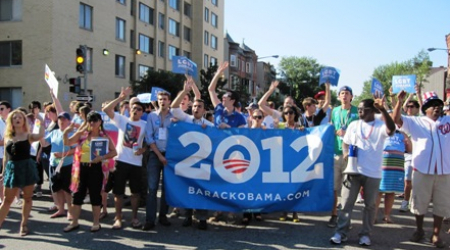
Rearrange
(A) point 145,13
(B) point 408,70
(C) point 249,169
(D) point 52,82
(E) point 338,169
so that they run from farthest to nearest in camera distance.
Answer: (B) point 408,70
(A) point 145,13
(D) point 52,82
(E) point 338,169
(C) point 249,169

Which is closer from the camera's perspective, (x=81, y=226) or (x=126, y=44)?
(x=81, y=226)

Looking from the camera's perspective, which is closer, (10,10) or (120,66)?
(10,10)

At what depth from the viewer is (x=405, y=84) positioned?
6762mm

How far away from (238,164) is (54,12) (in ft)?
73.8

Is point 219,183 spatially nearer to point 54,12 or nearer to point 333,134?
point 333,134

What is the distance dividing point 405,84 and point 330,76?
1.30 meters

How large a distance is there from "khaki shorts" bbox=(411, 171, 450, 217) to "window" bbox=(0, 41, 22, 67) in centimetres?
2520

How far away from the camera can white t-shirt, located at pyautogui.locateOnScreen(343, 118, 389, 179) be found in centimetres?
531

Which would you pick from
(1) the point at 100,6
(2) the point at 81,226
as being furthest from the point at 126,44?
(2) the point at 81,226

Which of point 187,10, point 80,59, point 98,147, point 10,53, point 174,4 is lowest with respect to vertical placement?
point 98,147

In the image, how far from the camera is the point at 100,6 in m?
29.1

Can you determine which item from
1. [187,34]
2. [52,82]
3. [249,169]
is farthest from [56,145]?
[187,34]

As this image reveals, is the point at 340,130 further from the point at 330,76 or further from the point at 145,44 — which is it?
the point at 145,44

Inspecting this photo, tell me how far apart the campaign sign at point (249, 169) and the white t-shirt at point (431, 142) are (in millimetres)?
1132
